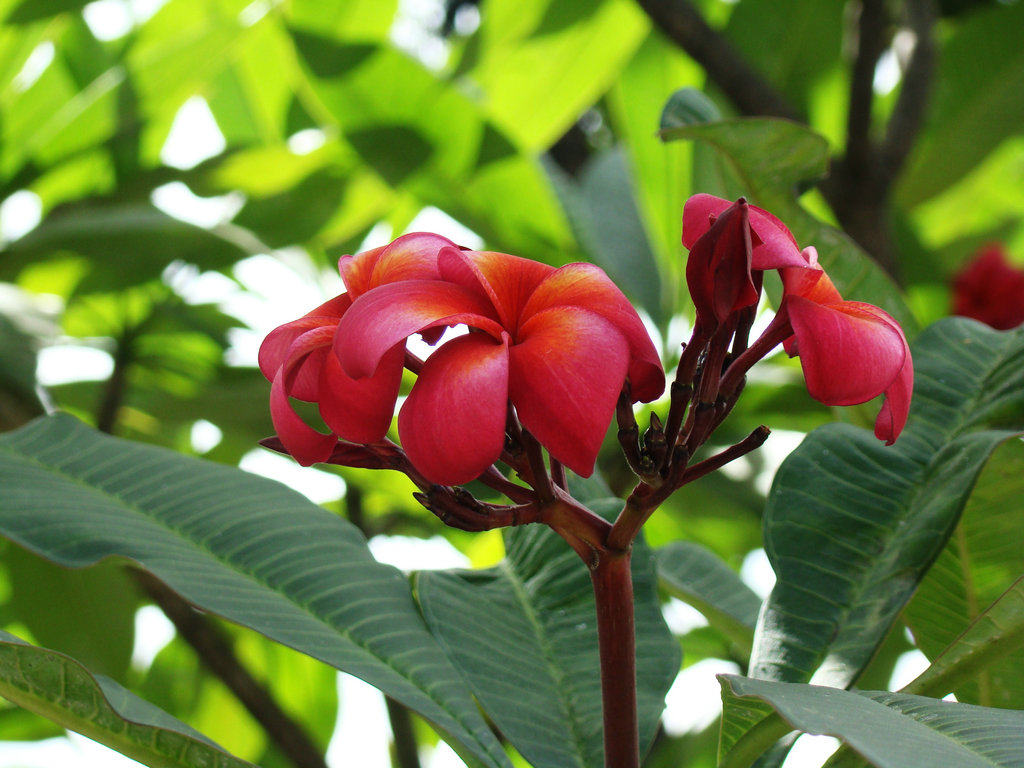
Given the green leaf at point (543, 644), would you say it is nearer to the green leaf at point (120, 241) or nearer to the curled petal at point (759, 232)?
the curled petal at point (759, 232)

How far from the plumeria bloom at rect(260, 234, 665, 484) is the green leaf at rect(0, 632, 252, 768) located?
0.15 meters

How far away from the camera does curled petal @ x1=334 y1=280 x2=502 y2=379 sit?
335 millimetres

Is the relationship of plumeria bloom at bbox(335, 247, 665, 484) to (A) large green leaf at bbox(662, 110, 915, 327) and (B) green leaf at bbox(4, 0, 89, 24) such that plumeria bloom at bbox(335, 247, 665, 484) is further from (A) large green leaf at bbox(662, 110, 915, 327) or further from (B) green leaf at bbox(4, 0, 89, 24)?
(B) green leaf at bbox(4, 0, 89, 24)

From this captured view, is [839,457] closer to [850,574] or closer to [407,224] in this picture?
[850,574]

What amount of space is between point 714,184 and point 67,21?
105 centimetres

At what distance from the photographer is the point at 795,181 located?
683mm

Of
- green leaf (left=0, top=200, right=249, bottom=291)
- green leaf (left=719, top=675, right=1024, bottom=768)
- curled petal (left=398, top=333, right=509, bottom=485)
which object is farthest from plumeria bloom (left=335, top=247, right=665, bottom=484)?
green leaf (left=0, top=200, right=249, bottom=291)

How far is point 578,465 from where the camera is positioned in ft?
1.07

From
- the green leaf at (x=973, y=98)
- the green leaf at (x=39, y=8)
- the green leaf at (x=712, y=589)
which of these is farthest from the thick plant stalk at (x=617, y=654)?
the green leaf at (x=973, y=98)

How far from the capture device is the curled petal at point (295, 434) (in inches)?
15.5

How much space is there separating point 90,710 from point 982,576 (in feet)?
1.61

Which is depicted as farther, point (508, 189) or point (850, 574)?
point (508, 189)

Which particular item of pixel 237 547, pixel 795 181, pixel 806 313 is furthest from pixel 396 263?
pixel 795 181

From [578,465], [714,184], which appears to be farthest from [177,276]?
[578,465]
